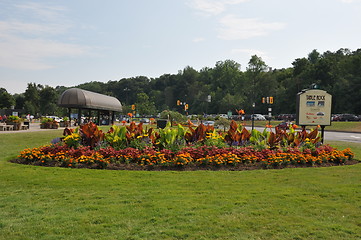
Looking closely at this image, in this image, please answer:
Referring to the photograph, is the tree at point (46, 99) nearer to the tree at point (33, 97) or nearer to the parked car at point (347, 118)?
the tree at point (33, 97)

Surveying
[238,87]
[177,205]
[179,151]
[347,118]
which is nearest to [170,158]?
[179,151]

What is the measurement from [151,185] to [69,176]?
6.64 ft

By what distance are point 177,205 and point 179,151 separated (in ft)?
13.3

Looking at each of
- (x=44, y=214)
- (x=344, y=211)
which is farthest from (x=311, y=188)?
(x=44, y=214)

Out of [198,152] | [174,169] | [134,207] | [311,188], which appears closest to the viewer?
[134,207]

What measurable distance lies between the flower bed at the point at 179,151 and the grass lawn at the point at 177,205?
75 cm

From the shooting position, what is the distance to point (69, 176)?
7.69 m

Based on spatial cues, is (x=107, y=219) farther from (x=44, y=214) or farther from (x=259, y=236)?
(x=259, y=236)

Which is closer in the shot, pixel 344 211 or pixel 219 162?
pixel 344 211

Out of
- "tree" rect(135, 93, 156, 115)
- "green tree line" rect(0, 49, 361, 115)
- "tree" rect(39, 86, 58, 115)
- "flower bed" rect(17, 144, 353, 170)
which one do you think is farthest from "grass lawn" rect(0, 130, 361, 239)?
"tree" rect(39, 86, 58, 115)

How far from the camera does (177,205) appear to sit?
5426 millimetres

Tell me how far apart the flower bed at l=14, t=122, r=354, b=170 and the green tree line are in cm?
3026

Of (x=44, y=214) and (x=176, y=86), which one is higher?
(x=176, y=86)

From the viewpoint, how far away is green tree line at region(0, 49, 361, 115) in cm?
6962
